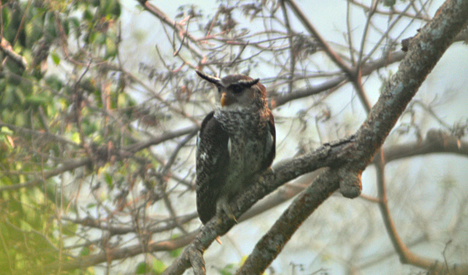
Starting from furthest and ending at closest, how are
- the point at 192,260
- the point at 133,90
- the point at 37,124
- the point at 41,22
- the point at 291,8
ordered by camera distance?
the point at 133,90, the point at 37,124, the point at 291,8, the point at 41,22, the point at 192,260

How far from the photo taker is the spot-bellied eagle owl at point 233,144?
119 inches

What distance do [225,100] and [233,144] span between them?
1.11 feet

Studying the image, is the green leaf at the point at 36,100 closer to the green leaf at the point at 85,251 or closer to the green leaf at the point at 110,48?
the green leaf at the point at 110,48

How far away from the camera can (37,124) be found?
17.0ft

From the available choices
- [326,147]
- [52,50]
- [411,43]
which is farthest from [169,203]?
[411,43]

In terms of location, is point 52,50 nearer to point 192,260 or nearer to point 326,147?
point 192,260

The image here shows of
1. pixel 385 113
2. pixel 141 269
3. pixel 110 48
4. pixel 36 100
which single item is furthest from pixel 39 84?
pixel 385 113

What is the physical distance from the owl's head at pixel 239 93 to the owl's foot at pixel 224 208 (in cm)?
67

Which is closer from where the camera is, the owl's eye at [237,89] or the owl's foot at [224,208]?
the owl's foot at [224,208]

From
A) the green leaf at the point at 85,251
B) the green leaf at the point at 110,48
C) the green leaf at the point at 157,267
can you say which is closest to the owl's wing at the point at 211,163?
the green leaf at the point at 157,267

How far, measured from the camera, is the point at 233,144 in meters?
3.03

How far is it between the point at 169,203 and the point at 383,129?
3.62 metres

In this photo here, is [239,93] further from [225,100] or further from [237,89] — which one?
[225,100]

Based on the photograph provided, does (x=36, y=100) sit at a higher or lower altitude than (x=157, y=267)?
higher
